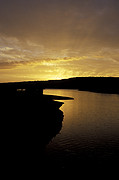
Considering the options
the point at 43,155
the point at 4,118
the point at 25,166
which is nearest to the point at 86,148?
the point at 43,155

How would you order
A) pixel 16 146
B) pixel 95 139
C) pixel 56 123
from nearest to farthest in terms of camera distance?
1. pixel 16 146
2. pixel 95 139
3. pixel 56 123

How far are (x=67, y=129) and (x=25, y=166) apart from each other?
1824cm

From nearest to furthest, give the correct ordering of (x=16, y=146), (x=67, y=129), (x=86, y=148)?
1. (x=16, y=146)
2. (x=86, y=148)
3. (x=67, y=129)

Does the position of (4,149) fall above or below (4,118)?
below

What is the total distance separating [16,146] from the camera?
Answer: 78.1ft

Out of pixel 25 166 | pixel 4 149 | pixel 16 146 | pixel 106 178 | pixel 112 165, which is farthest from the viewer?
pixel 16 146

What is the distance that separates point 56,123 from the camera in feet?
130

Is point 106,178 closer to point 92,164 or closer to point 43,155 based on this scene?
point 92,164

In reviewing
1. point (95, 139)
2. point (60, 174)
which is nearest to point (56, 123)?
point (95, 139)

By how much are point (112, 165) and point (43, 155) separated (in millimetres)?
9087

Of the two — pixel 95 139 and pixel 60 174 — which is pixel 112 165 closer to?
pixel 60 174

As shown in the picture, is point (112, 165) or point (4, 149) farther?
point (4, 149)

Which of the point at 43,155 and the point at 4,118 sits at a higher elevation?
the point at 4,118

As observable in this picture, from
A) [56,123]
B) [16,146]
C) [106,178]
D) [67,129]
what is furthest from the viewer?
[56,123]
